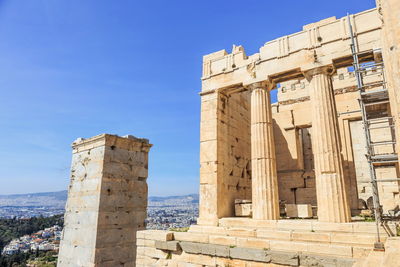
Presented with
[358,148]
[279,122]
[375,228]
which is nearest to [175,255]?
[375,228]

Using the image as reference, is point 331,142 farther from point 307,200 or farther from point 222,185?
point 307,200

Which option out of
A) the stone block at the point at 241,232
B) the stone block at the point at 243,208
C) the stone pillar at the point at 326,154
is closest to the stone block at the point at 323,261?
the stone pillar at the point at 326,154

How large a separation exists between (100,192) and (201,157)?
455 cm

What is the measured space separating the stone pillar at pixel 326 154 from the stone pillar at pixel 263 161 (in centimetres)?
166

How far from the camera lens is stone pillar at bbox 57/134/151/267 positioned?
10877 mm

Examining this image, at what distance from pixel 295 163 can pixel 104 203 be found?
33.2 ft

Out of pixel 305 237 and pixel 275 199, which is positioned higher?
pixel 275 199

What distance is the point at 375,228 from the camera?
314 inches

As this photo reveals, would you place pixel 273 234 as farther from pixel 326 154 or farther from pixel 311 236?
pixel 326 154

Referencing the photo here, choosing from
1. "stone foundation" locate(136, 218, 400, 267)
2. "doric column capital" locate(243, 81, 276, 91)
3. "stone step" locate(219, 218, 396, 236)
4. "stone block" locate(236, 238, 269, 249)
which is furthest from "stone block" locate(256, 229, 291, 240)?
"doric column capital" locate(243, 81, 276, 91)

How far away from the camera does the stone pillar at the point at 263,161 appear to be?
10.3 meters

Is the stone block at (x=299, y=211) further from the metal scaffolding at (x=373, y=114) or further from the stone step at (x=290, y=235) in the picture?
the metal scaffolding at (x=373, y=114)

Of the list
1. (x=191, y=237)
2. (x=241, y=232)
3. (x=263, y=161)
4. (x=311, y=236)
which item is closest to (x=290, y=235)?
(x=311, y=236)

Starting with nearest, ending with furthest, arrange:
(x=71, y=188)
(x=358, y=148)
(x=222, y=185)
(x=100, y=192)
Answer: (x=100, y=192), (x=222, y=185), (x=71, y=188), (x=358, y=148)
